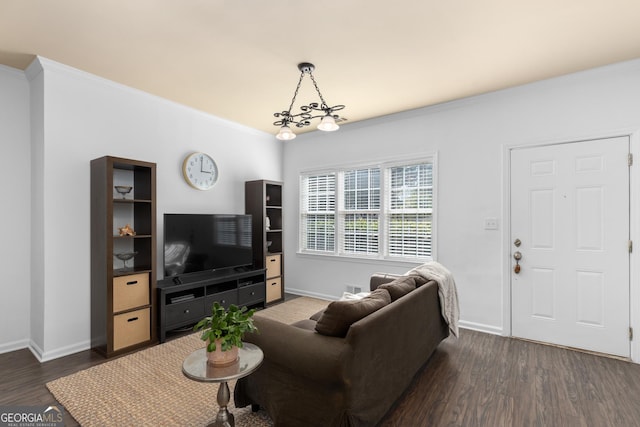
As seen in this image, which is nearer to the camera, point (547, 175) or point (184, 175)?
point (547, 175)

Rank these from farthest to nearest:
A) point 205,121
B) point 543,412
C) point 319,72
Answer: point 205,121 < point 319,72 < point 543,412

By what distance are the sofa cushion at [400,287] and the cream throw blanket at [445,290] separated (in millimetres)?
280

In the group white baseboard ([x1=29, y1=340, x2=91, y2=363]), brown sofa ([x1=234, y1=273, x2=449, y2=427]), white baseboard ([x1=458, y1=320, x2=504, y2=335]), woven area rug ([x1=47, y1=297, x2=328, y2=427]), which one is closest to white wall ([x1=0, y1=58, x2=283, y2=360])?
white baseboard ([x1=29, y1=340, x2=91, y2=363])

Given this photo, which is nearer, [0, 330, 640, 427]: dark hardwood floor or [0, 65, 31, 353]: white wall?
[0, 330, 640, 427]: dark hardwood floor

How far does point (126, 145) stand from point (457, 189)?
12.9 ft

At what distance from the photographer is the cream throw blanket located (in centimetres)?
286

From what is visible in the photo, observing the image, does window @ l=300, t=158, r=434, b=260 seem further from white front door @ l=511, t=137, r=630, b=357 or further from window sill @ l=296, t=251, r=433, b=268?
white front door @ l=511, t=137, r=630, b=357

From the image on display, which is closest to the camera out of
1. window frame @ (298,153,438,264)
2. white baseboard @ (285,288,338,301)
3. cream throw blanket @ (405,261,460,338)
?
cream throw blanket @ (405,261,460,338)

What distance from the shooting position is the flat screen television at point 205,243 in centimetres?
358

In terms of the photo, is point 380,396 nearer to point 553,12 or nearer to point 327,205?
point 553,12

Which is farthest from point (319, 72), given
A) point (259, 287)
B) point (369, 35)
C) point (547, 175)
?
point (259, 287)

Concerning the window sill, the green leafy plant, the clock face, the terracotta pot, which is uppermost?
the clock face

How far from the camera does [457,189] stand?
12.7 feet

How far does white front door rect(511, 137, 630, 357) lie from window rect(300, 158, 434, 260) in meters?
1.08
